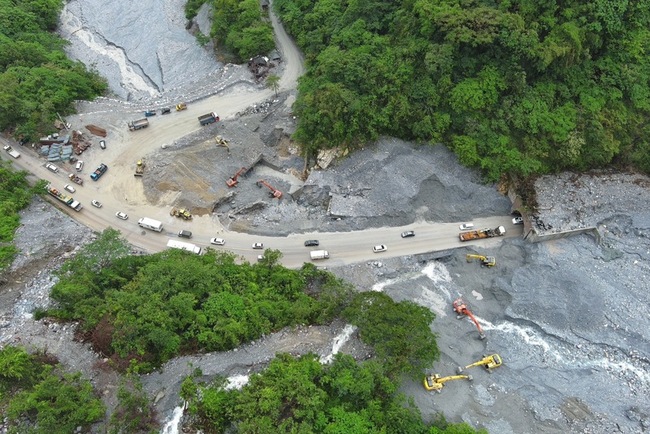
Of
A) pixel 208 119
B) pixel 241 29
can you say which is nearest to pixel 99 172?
pixel 208 119

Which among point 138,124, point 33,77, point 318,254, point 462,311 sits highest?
point 33,77

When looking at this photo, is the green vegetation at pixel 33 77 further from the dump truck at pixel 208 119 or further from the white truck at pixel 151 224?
the white truck at pixel 151 224

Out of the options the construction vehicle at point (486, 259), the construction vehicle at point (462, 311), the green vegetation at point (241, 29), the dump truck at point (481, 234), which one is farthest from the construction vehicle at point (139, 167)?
the construction vehicle at point (486, 259)

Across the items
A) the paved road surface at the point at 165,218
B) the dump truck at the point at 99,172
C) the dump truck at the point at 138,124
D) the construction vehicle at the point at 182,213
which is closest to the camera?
the paved road surface at the point at 165,218

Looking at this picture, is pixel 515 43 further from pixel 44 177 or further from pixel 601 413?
pixel 44 177

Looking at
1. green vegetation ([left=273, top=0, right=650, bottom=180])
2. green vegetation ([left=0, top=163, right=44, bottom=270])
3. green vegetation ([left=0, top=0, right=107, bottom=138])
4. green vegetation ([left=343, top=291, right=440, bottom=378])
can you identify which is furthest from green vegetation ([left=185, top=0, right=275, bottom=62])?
green vegetation ([left=343, top=291, right=440, bottom=378])

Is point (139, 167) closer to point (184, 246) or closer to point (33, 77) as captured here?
point (184, 246)
